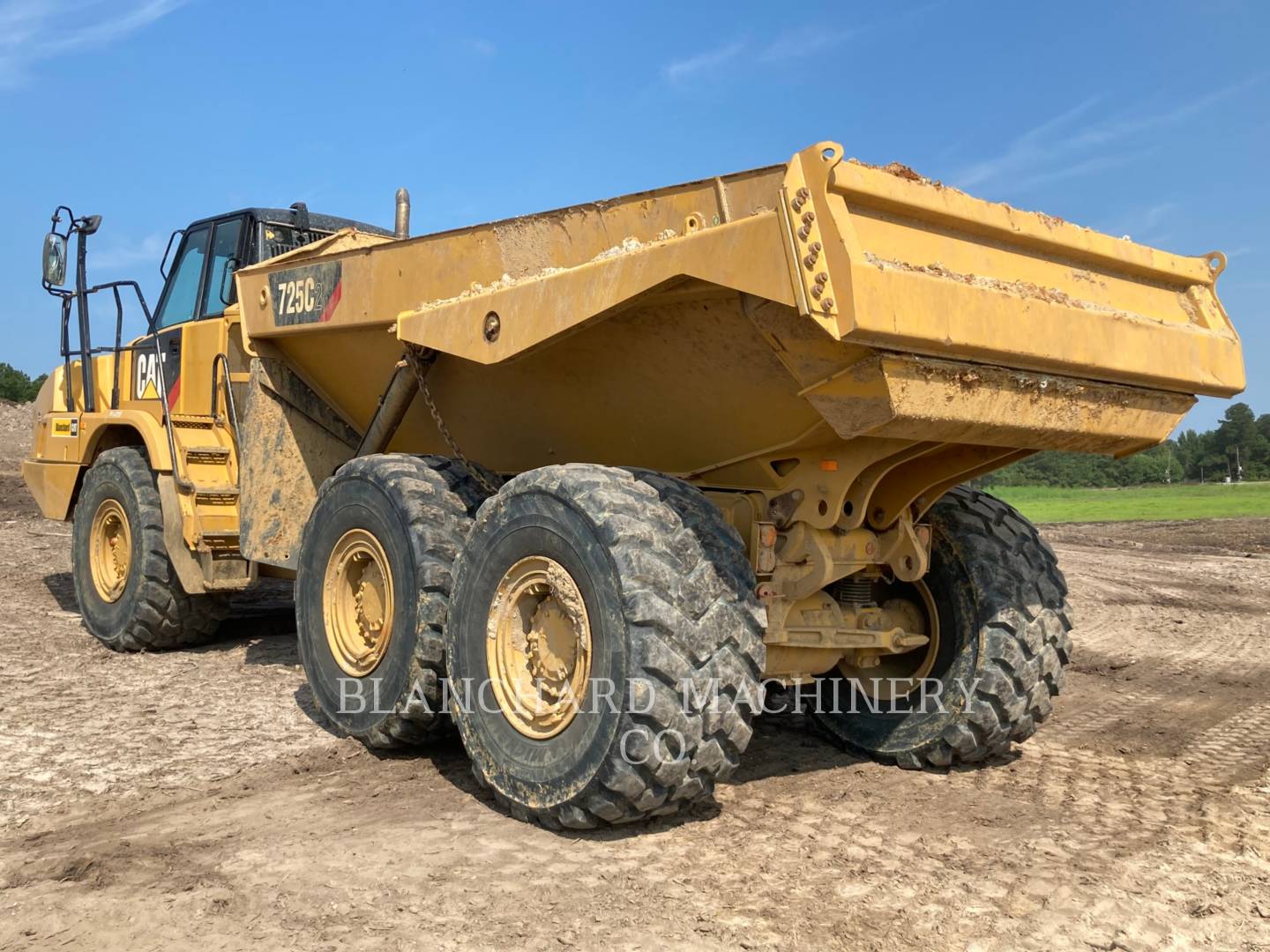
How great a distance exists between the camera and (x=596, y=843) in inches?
147


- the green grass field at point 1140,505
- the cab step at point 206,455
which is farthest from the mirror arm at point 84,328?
the green grass field at point 1140,505

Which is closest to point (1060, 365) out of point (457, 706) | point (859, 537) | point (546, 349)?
point (859, 537)

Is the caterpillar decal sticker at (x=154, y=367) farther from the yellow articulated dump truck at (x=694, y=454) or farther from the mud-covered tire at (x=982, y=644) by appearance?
the mud-covered tire at (x=982, y=644)

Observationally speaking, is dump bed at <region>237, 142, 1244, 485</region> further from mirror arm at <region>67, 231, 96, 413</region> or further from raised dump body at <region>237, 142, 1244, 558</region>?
mirror arm at <region>67, 231, 96, 413</region>

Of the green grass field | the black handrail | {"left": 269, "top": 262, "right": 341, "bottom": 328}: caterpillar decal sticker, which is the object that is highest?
{"left": 269, "top": 262, "right": 341, "bottom": 328}: caterpillar decal sticker

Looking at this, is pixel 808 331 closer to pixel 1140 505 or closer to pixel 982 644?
pixel 982 644

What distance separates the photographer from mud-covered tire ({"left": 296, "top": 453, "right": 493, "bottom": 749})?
4594 mm

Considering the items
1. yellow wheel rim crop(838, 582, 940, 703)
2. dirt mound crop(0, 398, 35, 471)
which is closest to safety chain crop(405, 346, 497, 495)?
yellow wheel rim crop(838, 582, 940, 703)

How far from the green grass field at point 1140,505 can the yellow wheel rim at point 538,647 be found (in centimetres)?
2801

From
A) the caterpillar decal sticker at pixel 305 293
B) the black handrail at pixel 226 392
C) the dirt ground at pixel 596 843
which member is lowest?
the dirt ground at pixel 596 843

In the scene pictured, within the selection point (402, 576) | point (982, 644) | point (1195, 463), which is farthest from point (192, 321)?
point (1195, 463)

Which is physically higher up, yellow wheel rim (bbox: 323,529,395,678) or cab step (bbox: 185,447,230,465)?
cab step (bbox: 185,447,230,465)

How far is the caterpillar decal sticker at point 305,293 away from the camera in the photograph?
5.48 m

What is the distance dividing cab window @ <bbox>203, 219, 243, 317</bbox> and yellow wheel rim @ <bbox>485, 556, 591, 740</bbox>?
12.1ft
